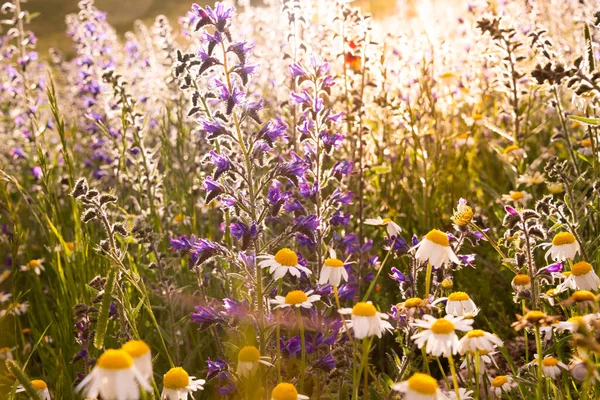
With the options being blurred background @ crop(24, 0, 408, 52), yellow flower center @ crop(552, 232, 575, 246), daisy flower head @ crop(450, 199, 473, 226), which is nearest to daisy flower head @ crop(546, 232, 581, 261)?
yellow flower center @ crop(552, 232, 575, 246)

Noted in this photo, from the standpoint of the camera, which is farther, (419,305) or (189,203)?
(189,203)

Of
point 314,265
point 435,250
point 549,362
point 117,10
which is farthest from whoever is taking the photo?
point 117,10

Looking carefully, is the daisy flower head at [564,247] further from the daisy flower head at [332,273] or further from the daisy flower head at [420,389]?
the daisy flower head at [420,389]

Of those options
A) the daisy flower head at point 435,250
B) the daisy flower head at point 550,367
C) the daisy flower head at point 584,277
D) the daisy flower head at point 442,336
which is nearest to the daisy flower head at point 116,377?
the daisy flower head at point 442,336

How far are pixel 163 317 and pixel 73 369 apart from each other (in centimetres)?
77

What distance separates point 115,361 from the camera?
48.6 inches

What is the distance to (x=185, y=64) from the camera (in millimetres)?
2850

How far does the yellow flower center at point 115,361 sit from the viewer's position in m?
1.23

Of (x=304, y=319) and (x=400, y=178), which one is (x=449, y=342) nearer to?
(x=304, y=319)

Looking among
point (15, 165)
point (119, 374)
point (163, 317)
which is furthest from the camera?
point (15, 165)

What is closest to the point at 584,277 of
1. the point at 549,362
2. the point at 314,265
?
the point at 549,362

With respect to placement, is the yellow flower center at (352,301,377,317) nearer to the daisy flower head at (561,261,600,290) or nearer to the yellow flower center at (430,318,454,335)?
the yellow flower center at (430,318,454,335)

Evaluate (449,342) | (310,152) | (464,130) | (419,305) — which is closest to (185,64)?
(310,152)

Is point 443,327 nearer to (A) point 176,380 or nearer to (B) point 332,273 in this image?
(B) point 332,273
